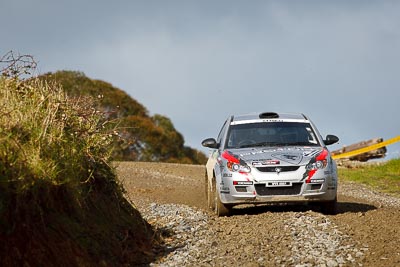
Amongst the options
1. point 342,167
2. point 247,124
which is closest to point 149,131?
point 342,167

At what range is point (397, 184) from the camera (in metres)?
26.3

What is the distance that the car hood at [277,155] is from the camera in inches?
572

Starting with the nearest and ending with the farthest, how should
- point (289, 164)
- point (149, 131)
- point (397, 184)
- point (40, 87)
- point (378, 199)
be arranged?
point (40, 87) → point (289, 164) → point (378, 199) → point (397, 184) → point (149, 131)

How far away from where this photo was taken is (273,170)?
14.5 metres

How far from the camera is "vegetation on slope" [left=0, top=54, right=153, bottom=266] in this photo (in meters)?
9.67

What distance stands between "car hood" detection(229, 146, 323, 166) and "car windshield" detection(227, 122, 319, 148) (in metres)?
0.44

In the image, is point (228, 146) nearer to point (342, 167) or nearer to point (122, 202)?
point (122, 202)

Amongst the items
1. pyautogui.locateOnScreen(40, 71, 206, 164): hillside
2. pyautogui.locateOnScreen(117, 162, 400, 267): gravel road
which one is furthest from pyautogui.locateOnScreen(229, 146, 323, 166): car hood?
pyautogui.locateOnScreen(40, 71, 206, 164): hillside

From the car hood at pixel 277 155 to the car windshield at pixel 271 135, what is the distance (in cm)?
44

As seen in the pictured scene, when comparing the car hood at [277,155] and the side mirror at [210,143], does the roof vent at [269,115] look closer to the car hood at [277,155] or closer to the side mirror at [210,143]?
the side mirror at [210,143]

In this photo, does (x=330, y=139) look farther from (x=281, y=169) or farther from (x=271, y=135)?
(x=281, y=169)

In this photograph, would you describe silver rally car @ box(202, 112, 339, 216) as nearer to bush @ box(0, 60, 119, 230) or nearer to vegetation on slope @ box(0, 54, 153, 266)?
vegetation on slope @ box(0, 54, 153, 266)

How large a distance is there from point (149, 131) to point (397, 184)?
2433cm

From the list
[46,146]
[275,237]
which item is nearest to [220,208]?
[275,237]
